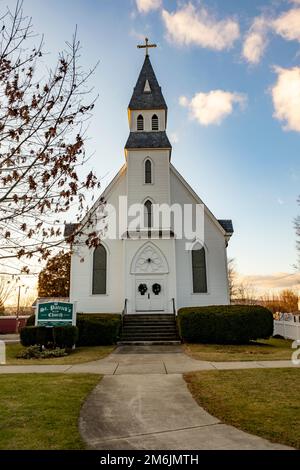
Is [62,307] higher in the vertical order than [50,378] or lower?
higher

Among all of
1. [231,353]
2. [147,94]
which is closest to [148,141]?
[147,94]

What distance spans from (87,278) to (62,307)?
595 centimetres

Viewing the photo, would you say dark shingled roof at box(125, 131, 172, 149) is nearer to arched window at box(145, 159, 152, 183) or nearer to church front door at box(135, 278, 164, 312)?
arched window at box(145, 159, 152, 183)

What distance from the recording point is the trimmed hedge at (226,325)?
619 inches

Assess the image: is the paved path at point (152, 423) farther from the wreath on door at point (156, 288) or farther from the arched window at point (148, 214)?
the arched window at point (148, 214)

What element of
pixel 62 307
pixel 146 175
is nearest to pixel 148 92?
pixel 146 175

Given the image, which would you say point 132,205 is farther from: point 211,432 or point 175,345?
point 211,432

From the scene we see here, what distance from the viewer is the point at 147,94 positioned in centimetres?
2511

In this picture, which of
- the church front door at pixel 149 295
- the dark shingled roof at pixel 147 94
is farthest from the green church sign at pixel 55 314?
the dark shingled roof at pixel 147 94

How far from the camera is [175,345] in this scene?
1584 centimetres

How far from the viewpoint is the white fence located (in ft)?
60.1

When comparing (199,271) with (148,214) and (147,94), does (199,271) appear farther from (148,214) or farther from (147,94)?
(147,94)

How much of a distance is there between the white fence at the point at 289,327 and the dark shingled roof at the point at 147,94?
15459 mm

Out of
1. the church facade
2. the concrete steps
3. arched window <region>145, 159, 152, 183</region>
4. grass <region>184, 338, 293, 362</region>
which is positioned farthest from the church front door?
arched window <region>145, 159, 152, 183</region>
